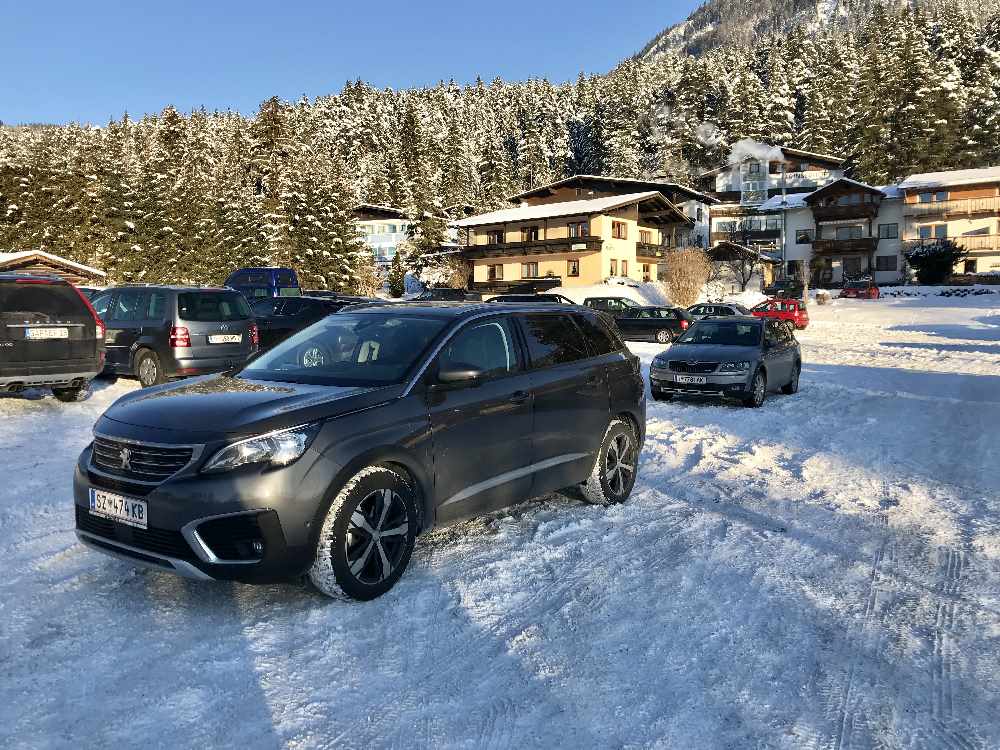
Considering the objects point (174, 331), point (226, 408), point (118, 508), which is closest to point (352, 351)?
point (226, 408)

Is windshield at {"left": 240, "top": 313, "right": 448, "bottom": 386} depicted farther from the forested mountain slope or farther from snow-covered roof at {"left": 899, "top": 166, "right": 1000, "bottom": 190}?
snow-covered roof at {"left": 899, "top": 166, "right": 1000, "bottom": 190}

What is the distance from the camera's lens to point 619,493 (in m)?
6.39

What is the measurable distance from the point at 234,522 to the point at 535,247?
5739cm

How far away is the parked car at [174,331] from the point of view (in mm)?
11531

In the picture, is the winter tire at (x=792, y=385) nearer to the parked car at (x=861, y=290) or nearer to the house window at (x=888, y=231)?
the parked car at (x=861, y=290)

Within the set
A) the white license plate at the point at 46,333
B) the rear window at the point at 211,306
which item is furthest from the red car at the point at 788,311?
the white license plate at the point at 46,333

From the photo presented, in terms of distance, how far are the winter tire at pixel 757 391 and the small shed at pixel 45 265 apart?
3575 centimetres

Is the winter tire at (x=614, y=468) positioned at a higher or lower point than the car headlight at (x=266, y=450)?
lower

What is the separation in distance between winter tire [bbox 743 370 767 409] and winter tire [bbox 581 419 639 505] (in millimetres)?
5871

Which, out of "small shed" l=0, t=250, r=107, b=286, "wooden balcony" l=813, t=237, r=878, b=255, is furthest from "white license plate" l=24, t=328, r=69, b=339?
"wooden balcony" l=813, t=237, r=878, b=255

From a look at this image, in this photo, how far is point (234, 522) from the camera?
368 cm

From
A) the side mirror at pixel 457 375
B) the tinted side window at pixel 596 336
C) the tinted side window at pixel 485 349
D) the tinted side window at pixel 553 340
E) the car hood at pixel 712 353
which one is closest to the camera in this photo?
the side mirror at pixel 457 375

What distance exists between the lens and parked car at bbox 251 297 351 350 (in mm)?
18391

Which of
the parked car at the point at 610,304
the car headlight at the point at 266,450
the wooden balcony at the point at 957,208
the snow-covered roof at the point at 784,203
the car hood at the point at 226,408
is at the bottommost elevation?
the car headlight at the point at 266,450
